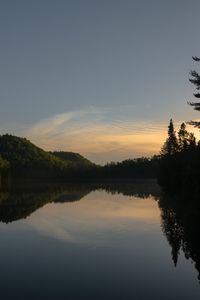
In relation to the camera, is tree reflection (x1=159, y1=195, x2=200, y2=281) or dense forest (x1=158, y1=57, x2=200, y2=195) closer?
tree reflection (x1=159, y1=195, x2=200, y2=281)

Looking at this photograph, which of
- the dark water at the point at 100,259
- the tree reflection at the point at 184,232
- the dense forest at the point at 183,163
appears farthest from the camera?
the dense forest at the point at 183,163

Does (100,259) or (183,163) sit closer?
(100,259)

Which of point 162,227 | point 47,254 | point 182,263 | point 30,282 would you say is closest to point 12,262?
point 47,254

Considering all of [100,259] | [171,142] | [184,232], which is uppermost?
[171,142]

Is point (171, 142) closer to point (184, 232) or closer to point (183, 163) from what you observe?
point (183, 163)

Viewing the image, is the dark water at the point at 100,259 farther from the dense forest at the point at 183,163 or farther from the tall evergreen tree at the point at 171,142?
the tall evergreen tree at the point at 171,142

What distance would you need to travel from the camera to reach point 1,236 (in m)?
40.8

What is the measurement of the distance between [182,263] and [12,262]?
10657 millimetres

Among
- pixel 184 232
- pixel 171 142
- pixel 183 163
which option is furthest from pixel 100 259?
pixel 171 142

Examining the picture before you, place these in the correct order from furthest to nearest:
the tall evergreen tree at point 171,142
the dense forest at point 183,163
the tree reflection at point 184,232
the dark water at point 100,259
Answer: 1. the tall evergreen tree at point 171,142
2. the dense forest at point 183,163
3. the tree reflection at point 184,232
4. the dark water at point 100,259

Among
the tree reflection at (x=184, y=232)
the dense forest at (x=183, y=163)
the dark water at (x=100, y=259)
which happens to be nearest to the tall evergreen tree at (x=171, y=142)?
the dense forest at (x=183, y=163)

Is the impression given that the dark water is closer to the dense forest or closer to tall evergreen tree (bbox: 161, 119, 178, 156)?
the dense forest

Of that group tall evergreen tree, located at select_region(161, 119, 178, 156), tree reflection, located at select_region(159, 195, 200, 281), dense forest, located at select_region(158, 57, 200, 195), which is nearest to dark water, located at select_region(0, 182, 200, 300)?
tree reflection, located at select_region(159, 195, 200, 281)

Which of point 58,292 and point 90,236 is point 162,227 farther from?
point 58,292
